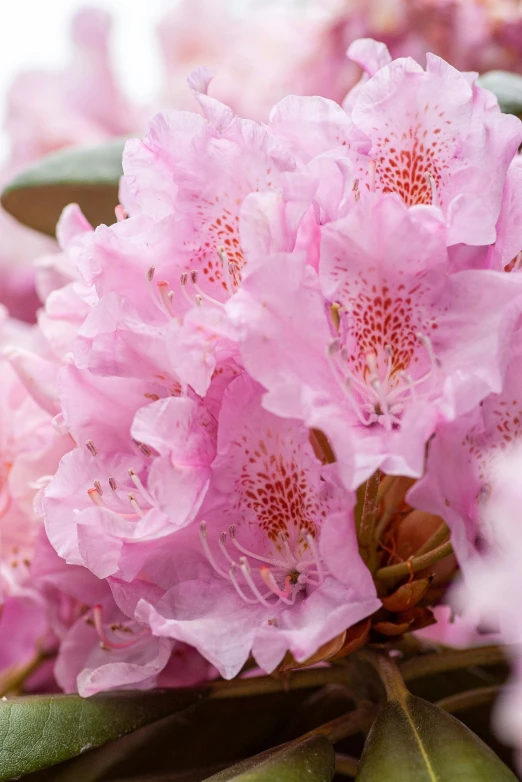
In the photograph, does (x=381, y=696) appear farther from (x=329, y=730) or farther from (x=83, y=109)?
(x=83, y=109)

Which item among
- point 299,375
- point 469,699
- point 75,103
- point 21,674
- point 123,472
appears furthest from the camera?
point 75,103

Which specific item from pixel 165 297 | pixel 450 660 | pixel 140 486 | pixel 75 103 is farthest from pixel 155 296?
pixel 75 103

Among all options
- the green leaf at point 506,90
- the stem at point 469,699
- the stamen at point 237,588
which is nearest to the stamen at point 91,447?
the stamen at point 237,588

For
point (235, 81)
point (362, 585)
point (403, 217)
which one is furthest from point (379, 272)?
point (235, 81)

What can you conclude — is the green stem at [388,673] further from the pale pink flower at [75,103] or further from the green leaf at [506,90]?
the pale pink flower at [75,103]

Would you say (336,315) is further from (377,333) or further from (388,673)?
(388,673)

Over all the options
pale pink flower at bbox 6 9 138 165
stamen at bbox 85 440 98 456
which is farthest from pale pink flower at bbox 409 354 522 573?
pale pink flower at bbox 6 9 138 165
